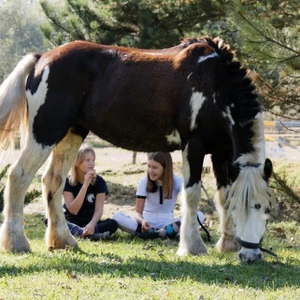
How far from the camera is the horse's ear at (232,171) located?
582cm

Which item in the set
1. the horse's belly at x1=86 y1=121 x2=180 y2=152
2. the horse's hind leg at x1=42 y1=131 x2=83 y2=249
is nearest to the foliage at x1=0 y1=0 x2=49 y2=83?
the horse's hind leg at x1=42 y1=131 x2=83 y2=249

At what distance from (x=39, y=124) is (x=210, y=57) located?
5.91ft

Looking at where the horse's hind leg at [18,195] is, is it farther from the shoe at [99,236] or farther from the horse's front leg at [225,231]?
the horse's front leg at [225,231]

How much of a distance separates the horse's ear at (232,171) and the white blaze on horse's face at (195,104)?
502 millimetres

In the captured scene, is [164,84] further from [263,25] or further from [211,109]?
[263,25]

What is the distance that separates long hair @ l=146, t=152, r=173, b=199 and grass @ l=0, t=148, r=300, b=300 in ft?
2.05

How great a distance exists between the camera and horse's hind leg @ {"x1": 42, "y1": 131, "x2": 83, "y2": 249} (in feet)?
20.9

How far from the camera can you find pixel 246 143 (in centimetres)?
588

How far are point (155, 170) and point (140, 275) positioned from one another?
2.35 metres

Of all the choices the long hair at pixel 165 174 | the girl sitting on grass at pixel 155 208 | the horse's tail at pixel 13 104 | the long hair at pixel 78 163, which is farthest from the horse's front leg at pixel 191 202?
the horse's tail at pixel 13 104

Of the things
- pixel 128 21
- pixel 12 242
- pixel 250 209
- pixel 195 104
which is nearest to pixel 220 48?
pixel 195 104

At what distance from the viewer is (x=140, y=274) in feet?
16.8

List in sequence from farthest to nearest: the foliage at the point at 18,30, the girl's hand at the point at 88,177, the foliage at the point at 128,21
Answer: the foliage at the point at 18,30 < the foliage at the point at 128,21 < the girl's hand at the point at 88,177

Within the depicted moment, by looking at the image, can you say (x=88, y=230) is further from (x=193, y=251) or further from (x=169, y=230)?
(x=193, y=251)
